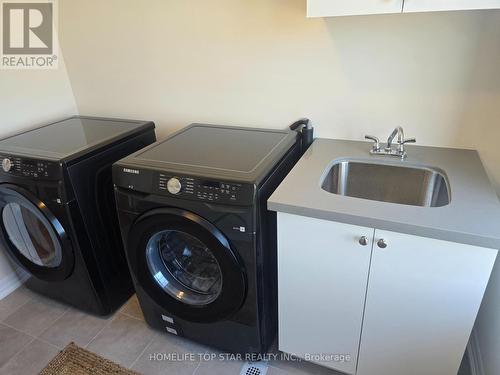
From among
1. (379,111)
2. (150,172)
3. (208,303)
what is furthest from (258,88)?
(208,303)

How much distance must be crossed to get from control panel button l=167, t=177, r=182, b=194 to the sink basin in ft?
1.93

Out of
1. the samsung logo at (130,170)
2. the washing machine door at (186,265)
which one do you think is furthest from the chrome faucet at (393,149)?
the samsung logo at (130,170)

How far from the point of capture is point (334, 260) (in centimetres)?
125

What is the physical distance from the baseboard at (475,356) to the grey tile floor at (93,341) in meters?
0.61

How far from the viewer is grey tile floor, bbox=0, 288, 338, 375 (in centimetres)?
165

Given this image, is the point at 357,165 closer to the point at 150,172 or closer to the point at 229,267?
the point at 229,267

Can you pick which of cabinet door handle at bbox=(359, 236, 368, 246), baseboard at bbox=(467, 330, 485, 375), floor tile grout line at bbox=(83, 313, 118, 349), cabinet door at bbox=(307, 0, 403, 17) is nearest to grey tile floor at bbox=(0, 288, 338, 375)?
floor tile grout line at bbox=(83, 313, 118, 349)

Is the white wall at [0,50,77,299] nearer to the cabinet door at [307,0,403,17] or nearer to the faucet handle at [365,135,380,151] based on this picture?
the cabinet door at [307,0,403,17]

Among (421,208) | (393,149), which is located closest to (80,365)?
(421,208)

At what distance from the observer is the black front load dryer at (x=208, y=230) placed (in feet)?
4.17

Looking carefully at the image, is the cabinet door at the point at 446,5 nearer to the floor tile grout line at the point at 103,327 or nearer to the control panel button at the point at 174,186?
the control panel button at the point at 174,186

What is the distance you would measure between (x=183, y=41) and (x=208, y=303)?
1339 mm

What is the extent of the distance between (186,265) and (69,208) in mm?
588

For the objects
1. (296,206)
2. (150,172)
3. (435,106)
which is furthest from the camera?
(435,106)
